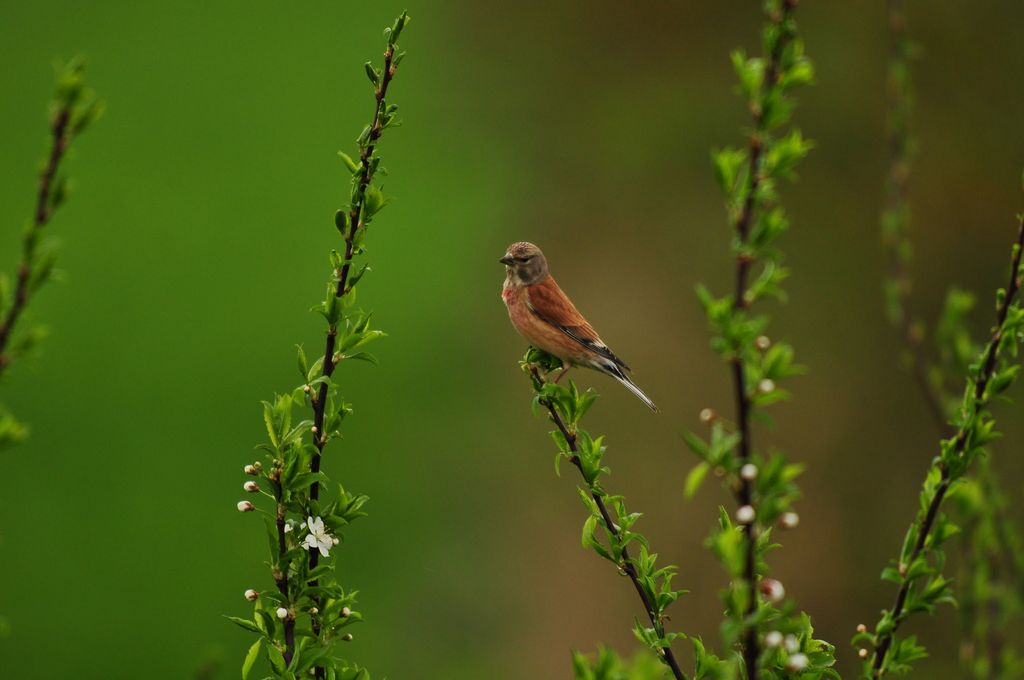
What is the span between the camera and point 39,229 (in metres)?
1.81

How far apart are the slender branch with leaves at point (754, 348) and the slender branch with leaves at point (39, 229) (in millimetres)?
1057

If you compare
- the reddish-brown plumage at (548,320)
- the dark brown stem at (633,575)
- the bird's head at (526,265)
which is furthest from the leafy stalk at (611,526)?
the bird's head at (526,265)

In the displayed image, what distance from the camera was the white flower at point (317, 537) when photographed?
2318mm

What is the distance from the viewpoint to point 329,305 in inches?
93.0

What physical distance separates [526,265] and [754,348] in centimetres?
294

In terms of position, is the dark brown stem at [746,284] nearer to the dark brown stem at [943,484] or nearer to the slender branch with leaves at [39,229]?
the dark brown stem at [943,484]

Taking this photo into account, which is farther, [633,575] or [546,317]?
[546,317]

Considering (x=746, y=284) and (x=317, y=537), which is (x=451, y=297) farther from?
(x=746, y=284)

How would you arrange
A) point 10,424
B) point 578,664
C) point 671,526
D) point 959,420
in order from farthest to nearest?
1. point 671,526
2. point 959,420
3. point 578,664
4. point 10,424

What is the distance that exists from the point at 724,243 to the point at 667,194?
3.98 ft

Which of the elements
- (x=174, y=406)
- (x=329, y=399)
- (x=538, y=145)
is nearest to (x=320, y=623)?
(x=329, y=399)

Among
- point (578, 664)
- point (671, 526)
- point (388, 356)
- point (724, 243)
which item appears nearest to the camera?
point (578, 664)

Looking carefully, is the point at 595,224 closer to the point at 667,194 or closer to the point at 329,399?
the point at 667,194

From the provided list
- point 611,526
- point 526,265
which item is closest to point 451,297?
point 526,265
